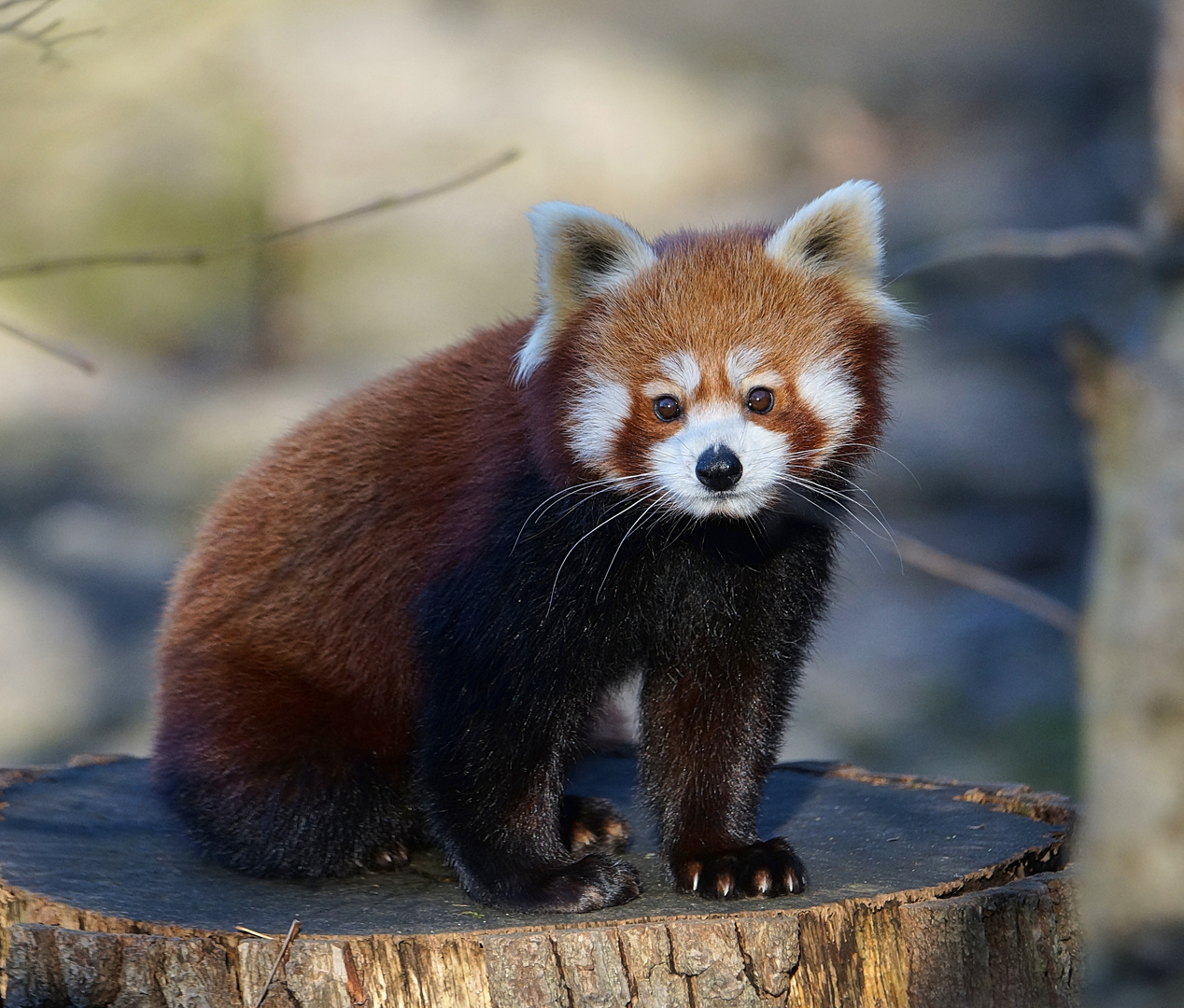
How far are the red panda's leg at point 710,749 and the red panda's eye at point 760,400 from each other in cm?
58

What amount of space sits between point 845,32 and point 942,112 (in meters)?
1.12

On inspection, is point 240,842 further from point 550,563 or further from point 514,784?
point 550,563

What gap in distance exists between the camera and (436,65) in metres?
10.1

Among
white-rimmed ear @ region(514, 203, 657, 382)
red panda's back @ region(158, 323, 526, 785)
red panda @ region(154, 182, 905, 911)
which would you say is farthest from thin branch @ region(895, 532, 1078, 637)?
red panda's back @ region(158, 323, 526, 785)

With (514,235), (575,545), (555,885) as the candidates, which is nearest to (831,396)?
(575,545)

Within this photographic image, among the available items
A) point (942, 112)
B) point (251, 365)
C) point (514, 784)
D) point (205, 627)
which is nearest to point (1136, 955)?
point (514, 784)

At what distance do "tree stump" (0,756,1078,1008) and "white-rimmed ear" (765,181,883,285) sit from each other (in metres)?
1.20

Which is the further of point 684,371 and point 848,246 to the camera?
point 848,246

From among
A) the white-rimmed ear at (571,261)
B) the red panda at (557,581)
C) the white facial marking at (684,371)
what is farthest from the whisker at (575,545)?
the white-rimmed ear at (571,261)

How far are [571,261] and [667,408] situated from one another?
1.26 feet

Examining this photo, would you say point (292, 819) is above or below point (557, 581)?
below

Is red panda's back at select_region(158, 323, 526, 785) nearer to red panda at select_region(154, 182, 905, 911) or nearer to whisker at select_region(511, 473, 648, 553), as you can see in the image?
red panda at select_region(154, 182, 905, 911)

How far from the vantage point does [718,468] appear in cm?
242

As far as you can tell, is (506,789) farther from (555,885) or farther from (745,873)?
(745,873)
